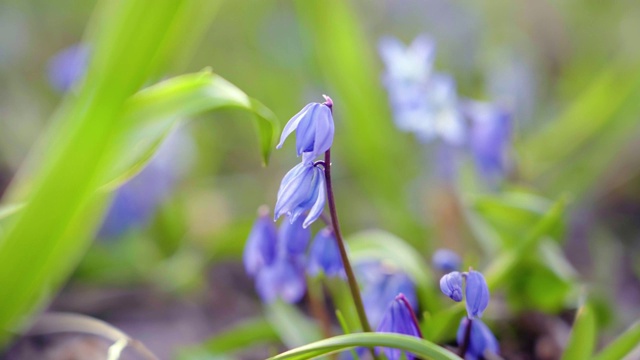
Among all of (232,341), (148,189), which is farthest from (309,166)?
(148,189)

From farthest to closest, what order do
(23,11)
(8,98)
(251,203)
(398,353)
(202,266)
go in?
(23,11), (8,98), (251,203), (202,266), (398,353)

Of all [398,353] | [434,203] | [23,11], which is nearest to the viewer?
[398,353]

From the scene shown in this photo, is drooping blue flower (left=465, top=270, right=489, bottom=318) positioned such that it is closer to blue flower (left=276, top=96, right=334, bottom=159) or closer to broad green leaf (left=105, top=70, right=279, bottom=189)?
blue flower (left=276, top=96, right=334, bottom=159)

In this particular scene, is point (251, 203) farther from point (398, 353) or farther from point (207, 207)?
point (398, 353)

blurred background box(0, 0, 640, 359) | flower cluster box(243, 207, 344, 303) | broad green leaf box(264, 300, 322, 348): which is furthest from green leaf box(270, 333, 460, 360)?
blurred background box(0, 0, 640, 359)

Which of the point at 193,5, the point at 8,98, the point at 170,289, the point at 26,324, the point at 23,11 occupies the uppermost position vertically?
the point at 23,11

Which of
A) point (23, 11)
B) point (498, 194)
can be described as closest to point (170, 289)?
point (498, 194)

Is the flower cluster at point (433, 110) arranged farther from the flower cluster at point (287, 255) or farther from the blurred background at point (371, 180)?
the flower cluster at point (287, 255)
